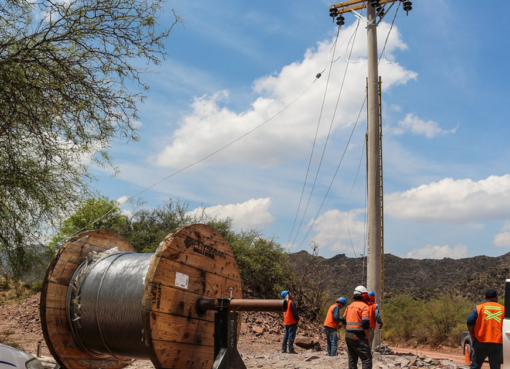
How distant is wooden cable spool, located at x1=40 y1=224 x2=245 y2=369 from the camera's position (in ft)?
16.2

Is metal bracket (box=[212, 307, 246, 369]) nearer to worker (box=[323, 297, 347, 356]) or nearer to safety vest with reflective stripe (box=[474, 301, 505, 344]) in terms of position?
safety vest with reflective stripe (box=[474, 301, 505, 344])

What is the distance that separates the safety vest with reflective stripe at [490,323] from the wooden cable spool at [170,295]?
4983 mm

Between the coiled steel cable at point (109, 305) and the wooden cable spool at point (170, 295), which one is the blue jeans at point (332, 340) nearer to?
the wooden cable spool at point (170, 295)

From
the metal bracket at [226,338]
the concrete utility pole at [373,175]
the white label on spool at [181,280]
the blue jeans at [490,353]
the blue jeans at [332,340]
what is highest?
the concrete utility pole at [373,175]

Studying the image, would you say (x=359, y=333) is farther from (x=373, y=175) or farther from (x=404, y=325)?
(x=404, y=325)

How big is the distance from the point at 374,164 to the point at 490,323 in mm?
6395

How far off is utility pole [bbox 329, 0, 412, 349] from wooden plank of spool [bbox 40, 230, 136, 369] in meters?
8.84

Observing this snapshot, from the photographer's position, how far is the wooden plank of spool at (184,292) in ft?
16.0

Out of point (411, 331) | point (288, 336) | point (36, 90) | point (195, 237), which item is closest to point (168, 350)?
point (195, 237)

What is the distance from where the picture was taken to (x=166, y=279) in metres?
5.02

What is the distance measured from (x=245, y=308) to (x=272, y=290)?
60.5 ft

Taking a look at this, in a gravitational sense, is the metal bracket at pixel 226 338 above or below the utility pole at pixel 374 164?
below

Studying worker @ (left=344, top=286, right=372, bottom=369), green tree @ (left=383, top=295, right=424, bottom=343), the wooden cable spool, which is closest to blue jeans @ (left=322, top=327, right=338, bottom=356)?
worker @ (left=344, top=286, right=372, bottom=369)

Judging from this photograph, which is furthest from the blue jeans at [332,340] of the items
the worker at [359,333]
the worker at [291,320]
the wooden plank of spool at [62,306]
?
the wooden plank of spool at [62,306]
